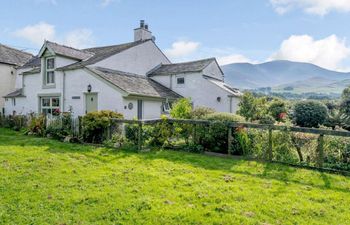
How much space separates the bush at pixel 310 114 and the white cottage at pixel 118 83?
10.4 m

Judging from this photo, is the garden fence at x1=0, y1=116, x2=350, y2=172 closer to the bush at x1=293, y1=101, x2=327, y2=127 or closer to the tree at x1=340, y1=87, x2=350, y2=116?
the bush at x1=293, y1=101, x2=327, y2=127

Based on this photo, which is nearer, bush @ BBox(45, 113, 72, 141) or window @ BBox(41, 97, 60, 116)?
bush @ BBox(45, 113, 72, 141)

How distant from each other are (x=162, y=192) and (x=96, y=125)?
24.6 ft

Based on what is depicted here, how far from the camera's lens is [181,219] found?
4.58 m

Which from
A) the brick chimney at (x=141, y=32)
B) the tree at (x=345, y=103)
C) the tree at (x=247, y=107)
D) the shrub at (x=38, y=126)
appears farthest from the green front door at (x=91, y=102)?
the tree at (x=345, y=103)

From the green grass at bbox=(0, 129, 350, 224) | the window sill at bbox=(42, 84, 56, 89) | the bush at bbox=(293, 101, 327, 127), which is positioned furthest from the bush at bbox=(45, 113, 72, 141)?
the bush at bbox=(293, 101, 327, 127)

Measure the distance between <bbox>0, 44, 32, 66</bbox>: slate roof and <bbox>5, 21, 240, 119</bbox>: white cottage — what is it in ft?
19.9

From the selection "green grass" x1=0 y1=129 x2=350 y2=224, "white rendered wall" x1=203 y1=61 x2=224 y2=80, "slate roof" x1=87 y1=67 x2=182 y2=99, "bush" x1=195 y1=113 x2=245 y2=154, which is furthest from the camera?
"white rendered wall" x1=203 y1=61 x2=224 y2=80

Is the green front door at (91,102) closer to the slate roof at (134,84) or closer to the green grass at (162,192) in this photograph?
the slate roof at (134,84)

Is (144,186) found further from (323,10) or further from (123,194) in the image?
(323,10)

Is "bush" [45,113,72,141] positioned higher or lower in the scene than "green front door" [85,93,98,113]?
lower

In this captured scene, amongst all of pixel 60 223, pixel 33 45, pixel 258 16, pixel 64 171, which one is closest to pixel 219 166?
pixel 64 171

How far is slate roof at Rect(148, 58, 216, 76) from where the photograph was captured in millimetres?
22266

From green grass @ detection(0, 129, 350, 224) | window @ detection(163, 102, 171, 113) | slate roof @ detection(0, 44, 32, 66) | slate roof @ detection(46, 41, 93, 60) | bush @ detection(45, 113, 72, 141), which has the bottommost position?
green grass @ detection(0, 129, 350, 224)
